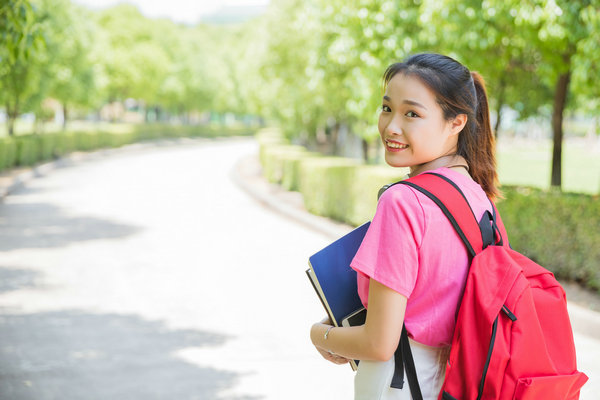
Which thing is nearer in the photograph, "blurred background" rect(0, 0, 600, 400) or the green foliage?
"blurred background" rect(0, 0, 600, 400)

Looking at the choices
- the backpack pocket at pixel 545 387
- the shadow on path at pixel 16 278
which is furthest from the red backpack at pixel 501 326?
the shadow on path at pixel 16 278

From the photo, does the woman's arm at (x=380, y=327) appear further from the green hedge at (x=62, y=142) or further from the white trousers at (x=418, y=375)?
the green hedge at (x=62, y=142)

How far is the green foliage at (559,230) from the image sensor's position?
24.2 ft

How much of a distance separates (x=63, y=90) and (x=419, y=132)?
108 feet

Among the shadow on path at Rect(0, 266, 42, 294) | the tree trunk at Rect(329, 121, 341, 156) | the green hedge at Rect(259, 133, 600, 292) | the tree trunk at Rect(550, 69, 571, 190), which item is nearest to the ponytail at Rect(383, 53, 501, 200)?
the green hedge at Rect(259, 133, 600, 292)

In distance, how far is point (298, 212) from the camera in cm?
1454

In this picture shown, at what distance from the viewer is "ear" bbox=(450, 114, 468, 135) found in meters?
1.71

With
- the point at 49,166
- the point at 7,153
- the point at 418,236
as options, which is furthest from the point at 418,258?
the point at 49,166

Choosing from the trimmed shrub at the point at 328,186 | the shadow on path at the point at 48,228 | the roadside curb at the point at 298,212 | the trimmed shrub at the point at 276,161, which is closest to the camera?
the roadside curb at the point at 298,212

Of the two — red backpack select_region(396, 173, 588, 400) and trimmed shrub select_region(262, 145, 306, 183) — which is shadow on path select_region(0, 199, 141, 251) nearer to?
trimmed shrub select_region(262, 145, 306, 183)

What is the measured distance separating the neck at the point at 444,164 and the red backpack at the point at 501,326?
0.11m

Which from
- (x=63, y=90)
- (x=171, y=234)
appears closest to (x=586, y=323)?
(x=171, y=234)

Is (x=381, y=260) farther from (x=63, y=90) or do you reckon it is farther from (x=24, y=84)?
(x=63, y=90)

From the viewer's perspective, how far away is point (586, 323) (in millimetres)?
6355
